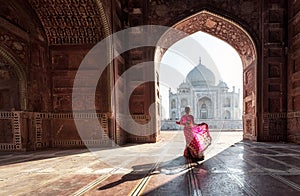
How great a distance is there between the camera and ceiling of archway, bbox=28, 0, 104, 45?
17.4 feet

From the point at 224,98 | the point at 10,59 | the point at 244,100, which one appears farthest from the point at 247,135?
the point at 224,98

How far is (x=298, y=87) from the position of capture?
239 inches

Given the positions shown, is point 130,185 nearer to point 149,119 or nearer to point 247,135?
point 149,119

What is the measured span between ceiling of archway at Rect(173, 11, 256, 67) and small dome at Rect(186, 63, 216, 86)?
23.3m

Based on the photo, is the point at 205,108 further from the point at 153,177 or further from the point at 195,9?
the point at 153,177

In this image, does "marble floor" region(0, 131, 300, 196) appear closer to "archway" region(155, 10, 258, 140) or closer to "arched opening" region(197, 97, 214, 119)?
"archway" region(155, 10, 258, 140)

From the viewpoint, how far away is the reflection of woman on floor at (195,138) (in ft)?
12.6

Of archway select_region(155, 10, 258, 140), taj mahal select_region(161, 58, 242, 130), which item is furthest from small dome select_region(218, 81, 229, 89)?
archway select_region(155, 10, 258, 140)

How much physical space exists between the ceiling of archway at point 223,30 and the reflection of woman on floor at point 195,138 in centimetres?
453

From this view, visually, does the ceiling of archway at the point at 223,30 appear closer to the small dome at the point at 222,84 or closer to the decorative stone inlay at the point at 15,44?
the decorative stone inlay at the point at 15,44

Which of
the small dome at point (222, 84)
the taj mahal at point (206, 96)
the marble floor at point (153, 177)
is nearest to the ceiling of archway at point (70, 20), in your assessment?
the marble floor at point (153, 177)

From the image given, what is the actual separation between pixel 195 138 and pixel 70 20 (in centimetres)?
489

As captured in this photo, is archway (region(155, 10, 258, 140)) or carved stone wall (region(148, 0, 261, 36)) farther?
archway (region(155, 10, 258, 140))

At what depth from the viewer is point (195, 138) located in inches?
152
